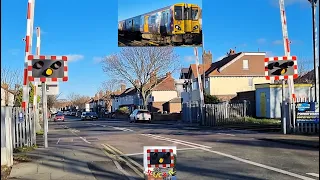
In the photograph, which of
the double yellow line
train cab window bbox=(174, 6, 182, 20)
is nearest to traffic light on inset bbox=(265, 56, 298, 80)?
the double yellow line

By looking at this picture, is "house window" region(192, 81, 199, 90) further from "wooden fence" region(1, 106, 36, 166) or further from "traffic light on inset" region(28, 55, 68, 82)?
"traffic light on inset" region(28, 55, 68, 82)

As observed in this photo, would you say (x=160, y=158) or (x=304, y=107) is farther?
(x=304, y=107)

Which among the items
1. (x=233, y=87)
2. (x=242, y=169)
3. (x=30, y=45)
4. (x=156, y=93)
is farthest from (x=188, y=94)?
(x=242, y=169)

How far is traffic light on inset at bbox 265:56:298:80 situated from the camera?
12.5 metres

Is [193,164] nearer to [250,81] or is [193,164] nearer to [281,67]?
[281,67]

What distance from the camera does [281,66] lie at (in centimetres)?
1250

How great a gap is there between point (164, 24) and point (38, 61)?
451cm

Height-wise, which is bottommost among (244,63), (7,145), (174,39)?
(7,145)

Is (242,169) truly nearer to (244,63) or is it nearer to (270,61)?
(270,61)

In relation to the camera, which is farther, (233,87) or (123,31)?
(233,87)

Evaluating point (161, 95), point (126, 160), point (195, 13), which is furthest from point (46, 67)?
point (161, 95)

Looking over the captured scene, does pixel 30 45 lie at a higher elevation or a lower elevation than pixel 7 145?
higher

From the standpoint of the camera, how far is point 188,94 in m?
59.2

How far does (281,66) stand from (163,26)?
6.76 metres
